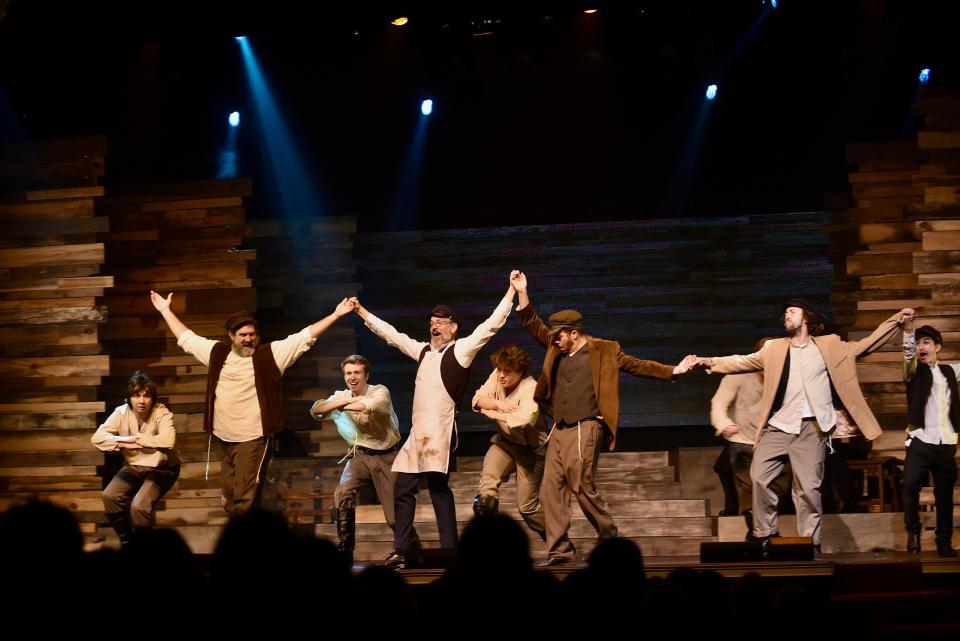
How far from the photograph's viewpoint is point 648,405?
442 inches

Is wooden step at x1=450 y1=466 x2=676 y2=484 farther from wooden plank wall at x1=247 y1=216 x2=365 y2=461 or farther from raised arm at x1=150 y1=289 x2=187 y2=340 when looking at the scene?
wooden plank wall at x1=247 y1=216 x2=365 y2=461

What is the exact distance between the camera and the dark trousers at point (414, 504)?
23.0ft

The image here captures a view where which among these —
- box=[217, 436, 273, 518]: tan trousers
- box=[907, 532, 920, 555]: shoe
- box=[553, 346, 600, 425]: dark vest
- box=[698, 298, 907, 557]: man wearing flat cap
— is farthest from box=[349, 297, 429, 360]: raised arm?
box=[907, 532, 920, 555]: shoe

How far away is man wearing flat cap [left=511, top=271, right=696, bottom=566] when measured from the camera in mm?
6848

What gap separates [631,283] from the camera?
11570mm

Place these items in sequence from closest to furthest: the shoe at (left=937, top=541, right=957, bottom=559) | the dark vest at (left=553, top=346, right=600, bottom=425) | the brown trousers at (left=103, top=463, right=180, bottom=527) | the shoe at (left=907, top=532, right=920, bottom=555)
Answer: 1. the dark vest at (left=553, top=346, right=600, bottom=425)
2. the shoe at (left=937, top=541, right=957, bottom=559)
3. the shoe at (left=907, top=532, right=920, bottom=555)
4. the brown trousers at (left=103, top=463, right=180, bottom=527)

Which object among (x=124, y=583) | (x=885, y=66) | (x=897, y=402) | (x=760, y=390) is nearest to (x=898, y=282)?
(x=897, y=402)

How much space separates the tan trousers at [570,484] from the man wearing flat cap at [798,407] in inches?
37.0

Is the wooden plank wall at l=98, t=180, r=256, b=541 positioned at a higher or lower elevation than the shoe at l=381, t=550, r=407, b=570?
higher

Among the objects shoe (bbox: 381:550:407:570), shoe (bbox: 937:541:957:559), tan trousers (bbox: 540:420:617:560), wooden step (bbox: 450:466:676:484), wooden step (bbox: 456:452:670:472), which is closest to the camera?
shoe (bbox: 381:550:407:570)

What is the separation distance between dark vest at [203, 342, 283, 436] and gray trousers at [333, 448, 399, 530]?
2.01 feet

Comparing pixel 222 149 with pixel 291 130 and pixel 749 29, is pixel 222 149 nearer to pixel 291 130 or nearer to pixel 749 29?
pixel 291 130

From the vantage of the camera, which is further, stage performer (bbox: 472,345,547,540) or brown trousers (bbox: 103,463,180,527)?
brown trousers (bbox: 103,463,180,527)

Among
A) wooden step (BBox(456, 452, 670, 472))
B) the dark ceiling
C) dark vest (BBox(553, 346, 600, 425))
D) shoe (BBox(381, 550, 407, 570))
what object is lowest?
shoe (BBox(381, 550, 407, 570))
